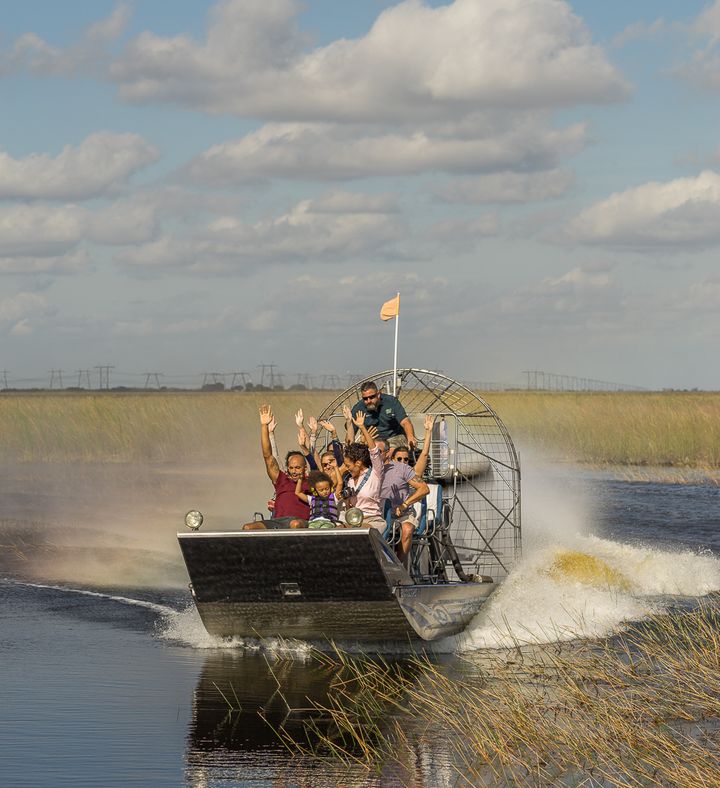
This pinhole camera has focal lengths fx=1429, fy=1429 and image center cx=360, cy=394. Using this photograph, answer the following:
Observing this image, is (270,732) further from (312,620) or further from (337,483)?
(337,483)

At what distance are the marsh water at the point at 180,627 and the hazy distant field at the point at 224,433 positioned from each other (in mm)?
8077

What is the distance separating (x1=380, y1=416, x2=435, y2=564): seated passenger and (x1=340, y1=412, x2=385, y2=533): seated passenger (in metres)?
0.25

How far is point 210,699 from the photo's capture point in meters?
11.7

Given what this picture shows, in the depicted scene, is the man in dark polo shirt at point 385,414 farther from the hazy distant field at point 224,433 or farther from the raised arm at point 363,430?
the hazy distant field at point 224,433

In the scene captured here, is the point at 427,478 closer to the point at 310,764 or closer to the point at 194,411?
the point at 310,764

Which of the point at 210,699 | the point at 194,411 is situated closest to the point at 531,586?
the point at 210,699

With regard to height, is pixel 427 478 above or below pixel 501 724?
above

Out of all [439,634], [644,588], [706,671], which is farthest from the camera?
[644,588]

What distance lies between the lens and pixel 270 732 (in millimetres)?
10562

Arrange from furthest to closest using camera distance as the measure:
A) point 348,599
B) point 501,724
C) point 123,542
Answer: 1. point 123,542
2. point 348,599
3. point 501,724

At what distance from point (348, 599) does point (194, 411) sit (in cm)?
3274

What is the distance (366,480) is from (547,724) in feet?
13.9

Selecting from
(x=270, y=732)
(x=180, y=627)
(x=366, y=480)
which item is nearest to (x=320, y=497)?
(x=366, y=480)

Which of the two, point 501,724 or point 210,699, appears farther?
point 210,699
